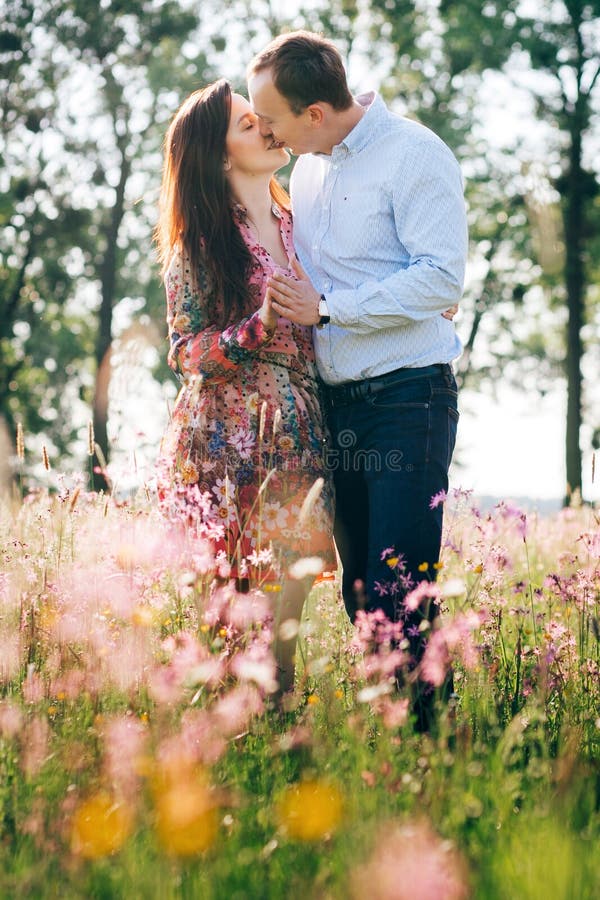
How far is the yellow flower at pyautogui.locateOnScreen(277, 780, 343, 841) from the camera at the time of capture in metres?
2.30

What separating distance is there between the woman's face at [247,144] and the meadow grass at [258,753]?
1.51 meters

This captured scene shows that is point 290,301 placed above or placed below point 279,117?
below

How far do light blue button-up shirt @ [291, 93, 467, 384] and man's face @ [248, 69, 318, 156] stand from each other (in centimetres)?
12

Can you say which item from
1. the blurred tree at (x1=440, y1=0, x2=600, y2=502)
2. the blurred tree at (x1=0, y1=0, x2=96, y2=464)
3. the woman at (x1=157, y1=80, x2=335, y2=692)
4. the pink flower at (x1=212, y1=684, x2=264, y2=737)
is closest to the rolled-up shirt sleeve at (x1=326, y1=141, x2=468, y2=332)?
the woman at (x1=157, y1=80, x2=335, y2=692)

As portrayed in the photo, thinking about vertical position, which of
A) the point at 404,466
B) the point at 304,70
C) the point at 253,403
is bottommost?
the point at 404,466

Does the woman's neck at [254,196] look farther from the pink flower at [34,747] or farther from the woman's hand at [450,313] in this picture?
the pink flower at [34,747]

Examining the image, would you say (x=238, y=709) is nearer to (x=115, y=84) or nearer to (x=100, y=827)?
(x=100, y=827)

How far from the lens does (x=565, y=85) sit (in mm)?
17438

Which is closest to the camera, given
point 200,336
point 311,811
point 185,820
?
point 185,820

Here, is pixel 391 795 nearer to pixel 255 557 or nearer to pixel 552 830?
pixel 552 830

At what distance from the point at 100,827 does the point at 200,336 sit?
1.95 metres

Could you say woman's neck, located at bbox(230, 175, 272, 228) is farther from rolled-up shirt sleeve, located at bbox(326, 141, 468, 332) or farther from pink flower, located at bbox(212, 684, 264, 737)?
pink flower, located at bbox(212, 684, 264, 737)

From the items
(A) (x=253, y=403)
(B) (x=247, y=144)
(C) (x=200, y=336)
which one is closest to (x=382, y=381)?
(A) (x=253, y=403)

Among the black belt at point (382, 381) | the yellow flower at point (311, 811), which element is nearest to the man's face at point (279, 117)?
the black belt at point (382, 381)
